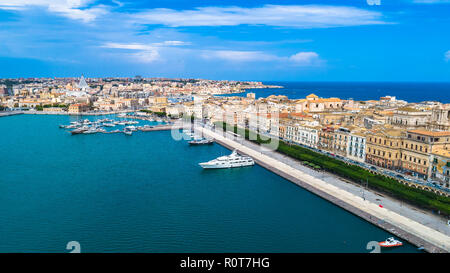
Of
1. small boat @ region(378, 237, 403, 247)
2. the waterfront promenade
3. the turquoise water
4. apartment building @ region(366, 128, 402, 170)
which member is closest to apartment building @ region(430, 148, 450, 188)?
apartment building @ region(366, 128, 402, 170)

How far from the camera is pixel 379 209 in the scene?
748 cm

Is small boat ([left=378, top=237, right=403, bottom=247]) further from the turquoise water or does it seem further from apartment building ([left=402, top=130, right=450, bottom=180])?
apartment building ([left=402, top=130, right=450, bottom=180])

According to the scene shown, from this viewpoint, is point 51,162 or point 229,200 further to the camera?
point 51,162

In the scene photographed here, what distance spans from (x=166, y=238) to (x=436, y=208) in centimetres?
567

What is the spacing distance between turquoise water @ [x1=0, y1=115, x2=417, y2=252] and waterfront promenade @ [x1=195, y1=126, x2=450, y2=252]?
9.1 inches

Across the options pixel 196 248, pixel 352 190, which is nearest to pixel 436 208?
pixel 352 190

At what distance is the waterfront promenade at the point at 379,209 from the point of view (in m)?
6.18

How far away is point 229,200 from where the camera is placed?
8734mm

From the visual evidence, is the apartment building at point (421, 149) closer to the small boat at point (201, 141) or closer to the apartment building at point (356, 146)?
the apartment building at point (356, 146)

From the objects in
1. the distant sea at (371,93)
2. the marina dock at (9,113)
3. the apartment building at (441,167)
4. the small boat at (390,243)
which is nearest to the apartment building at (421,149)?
the apartment building at (441,167)
